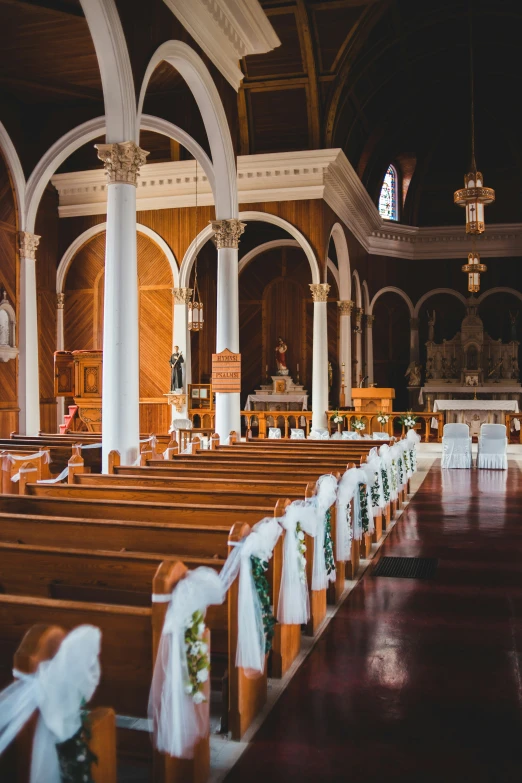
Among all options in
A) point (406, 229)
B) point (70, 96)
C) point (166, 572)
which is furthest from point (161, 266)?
point (166, 572)

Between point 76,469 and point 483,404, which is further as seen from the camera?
point 483,404

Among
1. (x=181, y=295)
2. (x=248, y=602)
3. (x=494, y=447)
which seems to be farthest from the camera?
(x=181, y=295)

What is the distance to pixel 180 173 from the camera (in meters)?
17.5

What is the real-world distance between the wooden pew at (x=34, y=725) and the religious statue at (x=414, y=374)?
23113mm

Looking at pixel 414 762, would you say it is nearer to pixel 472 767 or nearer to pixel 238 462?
pixel 472 767

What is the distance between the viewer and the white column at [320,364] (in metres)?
17.8

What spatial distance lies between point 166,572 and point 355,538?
12.8 feet

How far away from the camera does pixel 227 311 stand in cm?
1311

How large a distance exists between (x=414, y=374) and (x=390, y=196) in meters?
6.56

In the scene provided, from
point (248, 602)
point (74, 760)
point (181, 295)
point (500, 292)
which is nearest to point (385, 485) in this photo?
point (248, 602)

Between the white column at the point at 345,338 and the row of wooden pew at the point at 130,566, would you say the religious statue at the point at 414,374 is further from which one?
the row of wooden pew at the point at 130,566

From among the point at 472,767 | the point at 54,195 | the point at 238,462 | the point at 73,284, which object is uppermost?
the point at 54,195

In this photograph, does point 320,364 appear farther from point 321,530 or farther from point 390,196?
point 321,530

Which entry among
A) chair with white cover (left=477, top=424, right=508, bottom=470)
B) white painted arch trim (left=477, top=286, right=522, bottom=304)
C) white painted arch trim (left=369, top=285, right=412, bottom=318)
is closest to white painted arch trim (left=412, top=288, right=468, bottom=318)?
white painted arch trim (left=369, top=285, right=412, bottom=318)
